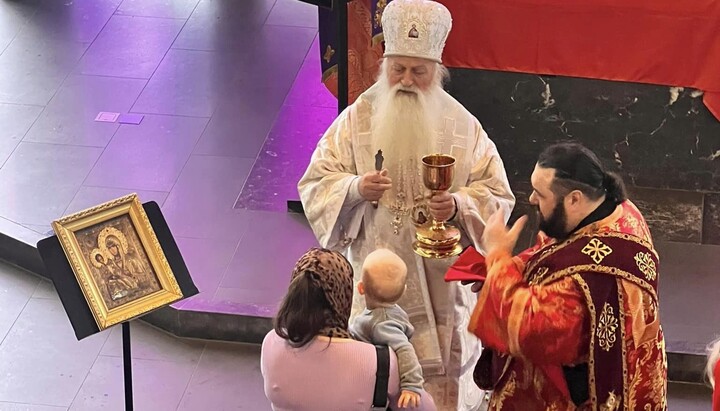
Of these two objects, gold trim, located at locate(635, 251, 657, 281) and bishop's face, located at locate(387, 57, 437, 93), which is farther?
bishop's face, located at locate(387, 57, 437, 93)

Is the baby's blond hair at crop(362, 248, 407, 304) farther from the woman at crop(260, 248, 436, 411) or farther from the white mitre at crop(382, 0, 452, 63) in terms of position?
the white mitre at crop(382, 0, 452, 63)

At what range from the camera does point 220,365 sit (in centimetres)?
588

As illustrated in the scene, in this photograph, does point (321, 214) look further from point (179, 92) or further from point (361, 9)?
point (179, 92)

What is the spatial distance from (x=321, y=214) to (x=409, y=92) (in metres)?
0.59

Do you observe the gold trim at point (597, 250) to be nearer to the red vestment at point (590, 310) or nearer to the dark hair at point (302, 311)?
the red vestment at point (590, 310)

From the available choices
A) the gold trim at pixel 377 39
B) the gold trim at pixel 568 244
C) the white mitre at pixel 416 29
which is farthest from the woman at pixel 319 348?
the gold trim at pixel 377 39

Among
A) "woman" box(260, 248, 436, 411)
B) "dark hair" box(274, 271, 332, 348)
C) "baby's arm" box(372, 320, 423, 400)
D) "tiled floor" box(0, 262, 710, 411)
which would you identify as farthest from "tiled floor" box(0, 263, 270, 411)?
"dark hair" box(274, 271, 332, 348)

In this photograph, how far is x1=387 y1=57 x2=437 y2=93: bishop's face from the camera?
4352 mm

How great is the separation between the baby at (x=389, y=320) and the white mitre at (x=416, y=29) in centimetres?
86

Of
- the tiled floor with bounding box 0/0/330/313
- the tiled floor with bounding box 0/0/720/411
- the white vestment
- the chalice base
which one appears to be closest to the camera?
the chalice base

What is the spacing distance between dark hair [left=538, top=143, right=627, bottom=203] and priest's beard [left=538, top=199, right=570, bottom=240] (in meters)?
0.05

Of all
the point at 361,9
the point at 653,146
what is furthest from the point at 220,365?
the point at 653,146

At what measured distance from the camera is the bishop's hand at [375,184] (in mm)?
4281

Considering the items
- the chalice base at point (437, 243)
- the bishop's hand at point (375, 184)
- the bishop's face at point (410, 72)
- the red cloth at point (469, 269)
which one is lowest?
the chalice base at point (437, 243)
